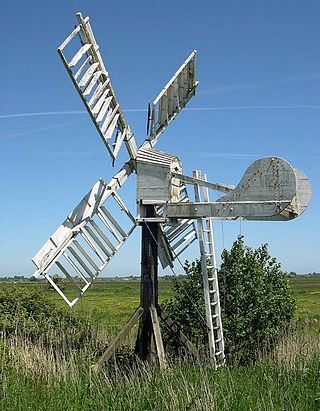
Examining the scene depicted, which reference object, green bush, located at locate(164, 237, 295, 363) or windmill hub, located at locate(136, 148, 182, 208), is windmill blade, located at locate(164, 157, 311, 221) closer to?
windmill hub, located at locate(136, 148, 182, 208)

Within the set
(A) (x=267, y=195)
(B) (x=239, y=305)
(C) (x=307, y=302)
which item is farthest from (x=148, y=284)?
(C) (x=307, y=302)

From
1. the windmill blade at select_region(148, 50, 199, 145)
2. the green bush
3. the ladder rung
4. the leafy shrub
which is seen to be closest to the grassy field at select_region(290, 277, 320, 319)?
the green bush

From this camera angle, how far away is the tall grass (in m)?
7.70

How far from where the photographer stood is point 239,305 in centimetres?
1352

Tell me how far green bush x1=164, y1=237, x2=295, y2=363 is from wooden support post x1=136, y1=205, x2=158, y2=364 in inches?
69.7

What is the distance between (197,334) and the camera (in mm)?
12781

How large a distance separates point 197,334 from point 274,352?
1545mm

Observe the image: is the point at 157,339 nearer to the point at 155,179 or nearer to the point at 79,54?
the point at 155,179

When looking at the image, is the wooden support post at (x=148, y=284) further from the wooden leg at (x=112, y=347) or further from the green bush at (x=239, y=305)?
the green bush at (x=239, y=305)

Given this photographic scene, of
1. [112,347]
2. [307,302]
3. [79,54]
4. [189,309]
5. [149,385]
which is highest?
[79,54]

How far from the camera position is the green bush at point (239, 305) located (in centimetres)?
1298

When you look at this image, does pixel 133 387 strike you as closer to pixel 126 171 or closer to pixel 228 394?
pixel 228 394

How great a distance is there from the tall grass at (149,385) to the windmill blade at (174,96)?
170 inches

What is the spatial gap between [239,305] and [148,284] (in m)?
3.34
